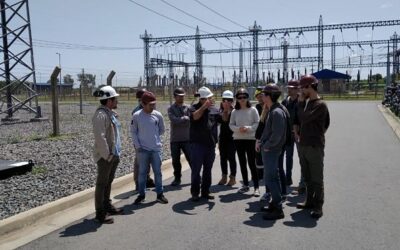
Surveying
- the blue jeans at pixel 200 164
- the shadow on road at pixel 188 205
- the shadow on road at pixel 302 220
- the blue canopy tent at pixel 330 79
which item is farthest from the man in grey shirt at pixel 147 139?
the blue canopy tent at pixel 330 79

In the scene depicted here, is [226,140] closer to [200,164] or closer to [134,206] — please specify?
[200,164]

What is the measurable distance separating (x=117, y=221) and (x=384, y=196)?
428 centimetres

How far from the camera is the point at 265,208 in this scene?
6480 mm

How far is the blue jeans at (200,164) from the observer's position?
7.16 m

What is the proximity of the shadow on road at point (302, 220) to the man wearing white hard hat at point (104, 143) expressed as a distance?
2432mm

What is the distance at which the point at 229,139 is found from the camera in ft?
27.0

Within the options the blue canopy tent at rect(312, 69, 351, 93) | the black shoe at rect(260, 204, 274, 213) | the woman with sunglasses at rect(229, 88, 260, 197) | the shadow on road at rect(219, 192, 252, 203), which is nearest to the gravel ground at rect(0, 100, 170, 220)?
the shadow on road at rect(219, 192, 252, 203)

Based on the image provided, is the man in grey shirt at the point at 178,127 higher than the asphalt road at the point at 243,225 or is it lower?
higher

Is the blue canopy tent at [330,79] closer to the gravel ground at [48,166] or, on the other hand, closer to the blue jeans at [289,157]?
the gravel ground at [48,166]

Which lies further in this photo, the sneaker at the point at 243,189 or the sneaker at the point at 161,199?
the sneaker at the point at 243,189

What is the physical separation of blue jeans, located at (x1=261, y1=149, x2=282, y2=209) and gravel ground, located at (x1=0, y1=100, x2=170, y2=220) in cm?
327

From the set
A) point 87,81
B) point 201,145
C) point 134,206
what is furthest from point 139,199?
point 87,81

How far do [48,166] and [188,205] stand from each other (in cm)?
397

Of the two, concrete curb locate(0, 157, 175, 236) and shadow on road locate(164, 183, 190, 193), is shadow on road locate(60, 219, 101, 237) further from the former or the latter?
shadow on road locate(164, 183, 190, 193)
